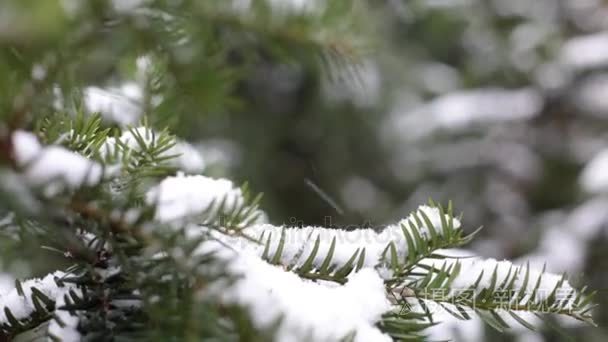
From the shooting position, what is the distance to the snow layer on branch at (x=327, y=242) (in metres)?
0.40

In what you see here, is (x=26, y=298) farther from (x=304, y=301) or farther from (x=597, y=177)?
(x=597, y=177)

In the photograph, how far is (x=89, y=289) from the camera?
38 centimetres

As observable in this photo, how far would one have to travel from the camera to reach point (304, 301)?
342 millimetres

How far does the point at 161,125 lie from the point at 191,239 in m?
0.25


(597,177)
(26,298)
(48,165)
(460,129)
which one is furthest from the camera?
(460,129)

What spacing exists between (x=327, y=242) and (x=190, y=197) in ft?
0.31

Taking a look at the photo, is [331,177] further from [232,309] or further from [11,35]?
[232,309]

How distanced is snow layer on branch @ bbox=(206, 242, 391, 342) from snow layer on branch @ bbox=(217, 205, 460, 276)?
15 mm

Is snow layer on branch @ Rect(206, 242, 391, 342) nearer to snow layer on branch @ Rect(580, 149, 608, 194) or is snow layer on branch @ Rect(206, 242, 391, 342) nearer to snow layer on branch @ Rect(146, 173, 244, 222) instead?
snow layer on branch @ Rect(146, 173, 244, 222)

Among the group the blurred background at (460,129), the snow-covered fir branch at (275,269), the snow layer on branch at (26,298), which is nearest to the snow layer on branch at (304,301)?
the snow-covered fir branch at (275,269)

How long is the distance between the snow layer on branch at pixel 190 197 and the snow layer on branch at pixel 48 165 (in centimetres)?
4

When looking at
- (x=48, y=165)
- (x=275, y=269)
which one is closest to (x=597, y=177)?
(x=275, y=269)

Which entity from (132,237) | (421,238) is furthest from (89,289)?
(421,238)

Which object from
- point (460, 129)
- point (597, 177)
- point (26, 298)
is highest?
point (460, 129)
